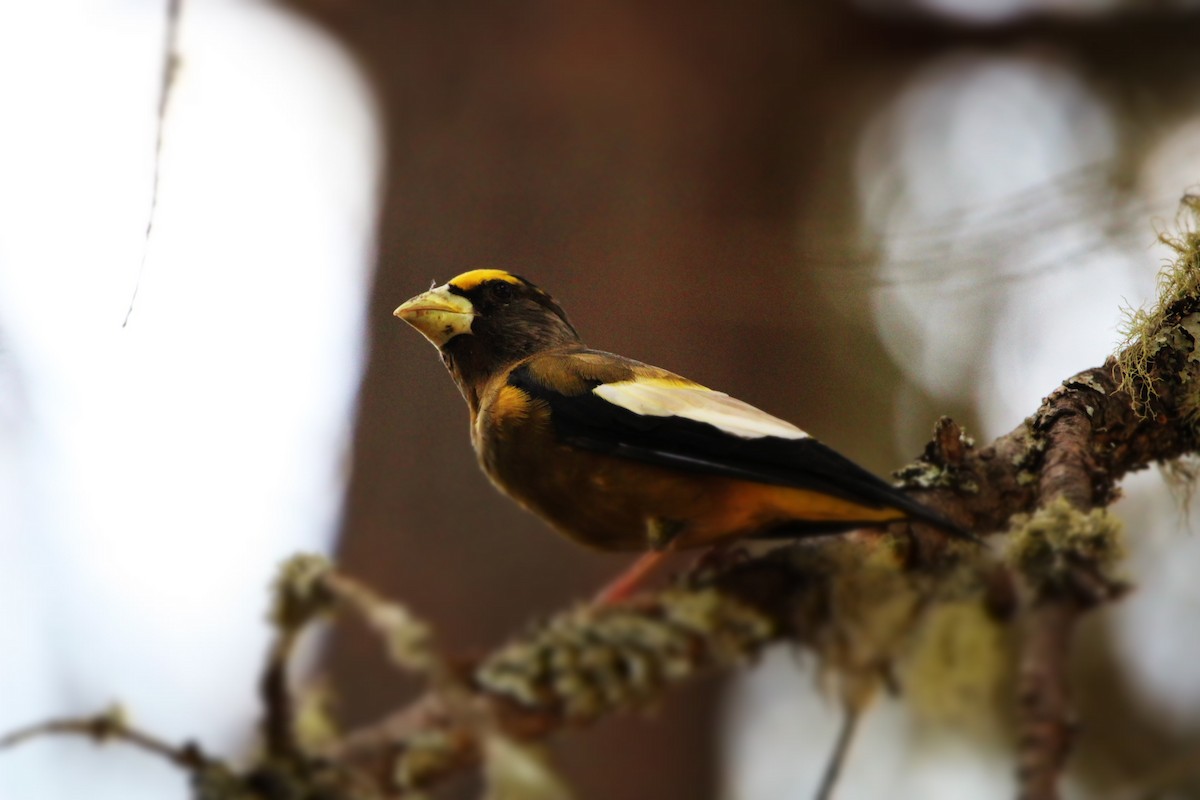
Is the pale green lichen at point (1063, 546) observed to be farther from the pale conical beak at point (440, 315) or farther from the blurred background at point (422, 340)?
the pale conical beak at point (440, 315)

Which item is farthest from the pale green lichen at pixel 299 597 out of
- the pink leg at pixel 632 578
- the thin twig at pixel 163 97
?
the thin twig at pixel 163 97

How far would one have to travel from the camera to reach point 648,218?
140 cm

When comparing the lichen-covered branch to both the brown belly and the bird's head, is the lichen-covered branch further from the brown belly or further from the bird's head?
the bird's head

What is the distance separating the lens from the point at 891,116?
63.5 inches

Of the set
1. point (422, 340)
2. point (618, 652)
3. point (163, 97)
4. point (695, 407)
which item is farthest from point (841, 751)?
point (163, 97)

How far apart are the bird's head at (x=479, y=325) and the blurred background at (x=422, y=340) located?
0.20 feet

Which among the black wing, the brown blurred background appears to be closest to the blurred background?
the brown blurred background

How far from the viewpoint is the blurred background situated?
0.93 meters

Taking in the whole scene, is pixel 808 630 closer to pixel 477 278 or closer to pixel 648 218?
pixel 477 278

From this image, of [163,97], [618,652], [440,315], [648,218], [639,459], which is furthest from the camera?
[648,218]

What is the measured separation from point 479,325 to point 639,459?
258 millimetres

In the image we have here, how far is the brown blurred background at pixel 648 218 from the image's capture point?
1.02 meters

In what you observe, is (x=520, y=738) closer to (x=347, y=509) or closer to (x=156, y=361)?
(x=347, y=509)

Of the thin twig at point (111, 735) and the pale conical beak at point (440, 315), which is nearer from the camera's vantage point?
the thin twig at point (111, 735)
